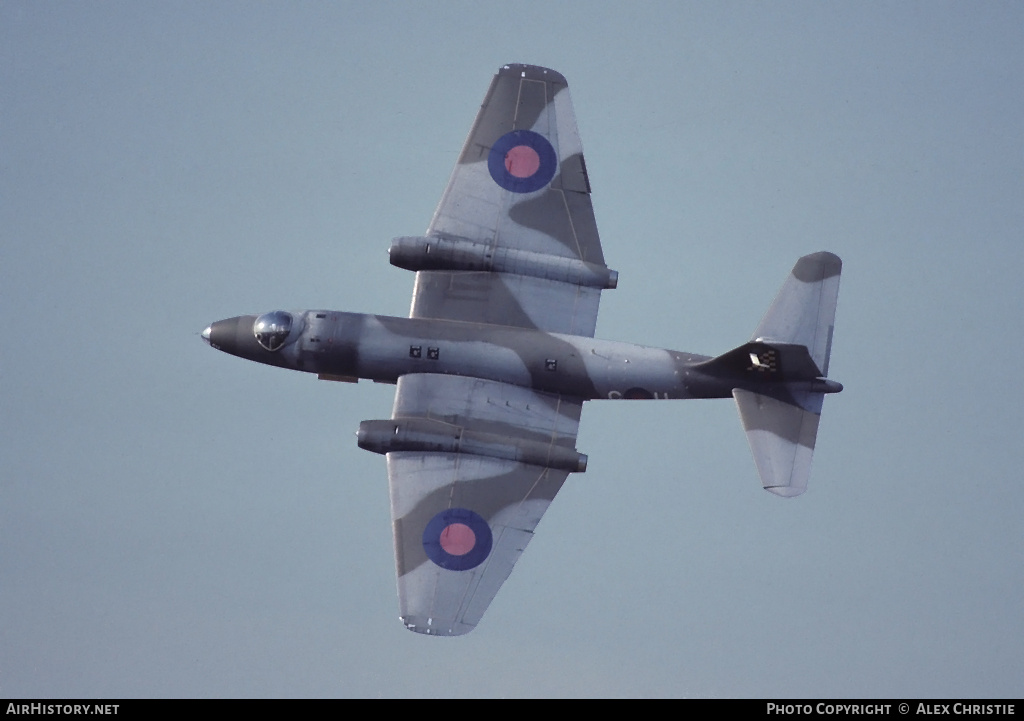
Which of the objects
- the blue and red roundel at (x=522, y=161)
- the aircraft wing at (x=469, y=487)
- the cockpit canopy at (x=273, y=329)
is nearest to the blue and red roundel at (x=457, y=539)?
the aircraft wing at (x=469, y=487)

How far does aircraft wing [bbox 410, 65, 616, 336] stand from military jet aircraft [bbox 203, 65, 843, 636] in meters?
0.05

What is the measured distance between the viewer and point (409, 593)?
42344 mm

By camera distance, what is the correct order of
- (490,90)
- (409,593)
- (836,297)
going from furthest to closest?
(490,90) → (836,297) → (409,593)

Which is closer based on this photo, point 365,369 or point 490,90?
point 365,369

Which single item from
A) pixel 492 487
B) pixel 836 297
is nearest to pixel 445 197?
pixel 492 487

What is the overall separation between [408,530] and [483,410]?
14.8 feet

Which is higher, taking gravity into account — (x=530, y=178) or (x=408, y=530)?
(x=530, y=178)

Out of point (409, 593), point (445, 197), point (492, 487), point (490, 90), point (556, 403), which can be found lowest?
point (409, 593)

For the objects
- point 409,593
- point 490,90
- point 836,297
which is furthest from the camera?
point 490,90

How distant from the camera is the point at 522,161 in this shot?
4753 cm

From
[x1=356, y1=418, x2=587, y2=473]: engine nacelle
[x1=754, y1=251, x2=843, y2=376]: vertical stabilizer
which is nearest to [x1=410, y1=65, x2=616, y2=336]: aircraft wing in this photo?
[x1=356, y1=418, x2=587, y2=473]: engine nacelle

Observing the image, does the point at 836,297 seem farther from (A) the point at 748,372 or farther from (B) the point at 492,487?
(B) the point at 492,487

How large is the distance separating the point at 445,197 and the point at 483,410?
7.40m

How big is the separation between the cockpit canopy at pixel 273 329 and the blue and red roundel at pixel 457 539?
765 cm
